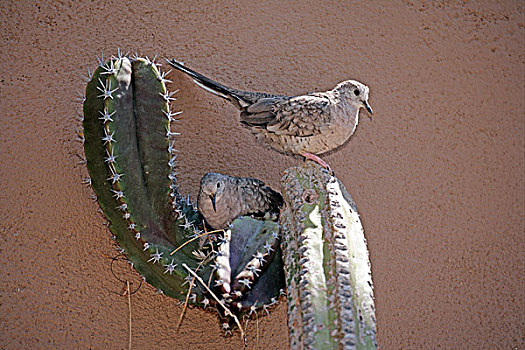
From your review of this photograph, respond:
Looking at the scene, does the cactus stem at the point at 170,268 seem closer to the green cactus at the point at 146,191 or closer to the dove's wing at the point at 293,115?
the green cactus at the point at 146,191

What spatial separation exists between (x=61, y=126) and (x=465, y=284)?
1253 millimetres

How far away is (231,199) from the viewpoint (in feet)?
4.14

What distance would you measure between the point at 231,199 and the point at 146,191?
0.81ft

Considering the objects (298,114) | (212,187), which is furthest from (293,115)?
(212,187)

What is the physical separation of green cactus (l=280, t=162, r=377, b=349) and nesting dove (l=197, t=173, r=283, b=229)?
19 cm

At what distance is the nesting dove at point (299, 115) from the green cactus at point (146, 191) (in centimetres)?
34

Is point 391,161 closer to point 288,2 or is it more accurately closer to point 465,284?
point 465,284

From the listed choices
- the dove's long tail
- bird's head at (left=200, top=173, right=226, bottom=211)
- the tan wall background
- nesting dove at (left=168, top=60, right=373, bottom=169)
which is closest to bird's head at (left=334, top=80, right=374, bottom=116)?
nesting dove at (left=168, top=60, right=373, bottom=169)

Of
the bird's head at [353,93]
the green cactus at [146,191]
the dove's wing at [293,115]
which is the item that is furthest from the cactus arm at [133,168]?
the bird's head at [353,93]

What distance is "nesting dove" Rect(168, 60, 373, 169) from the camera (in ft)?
4.50

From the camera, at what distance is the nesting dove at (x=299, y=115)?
137cm

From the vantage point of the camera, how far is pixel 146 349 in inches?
49.1

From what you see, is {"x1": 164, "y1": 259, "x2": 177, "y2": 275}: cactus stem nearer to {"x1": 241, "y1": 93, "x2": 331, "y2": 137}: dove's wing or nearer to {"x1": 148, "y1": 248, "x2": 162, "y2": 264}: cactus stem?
{"x1": 148, "y1": 248, "x2": 162, "y2": 264}: cactus stem

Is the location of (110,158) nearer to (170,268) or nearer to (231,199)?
(170,268)
